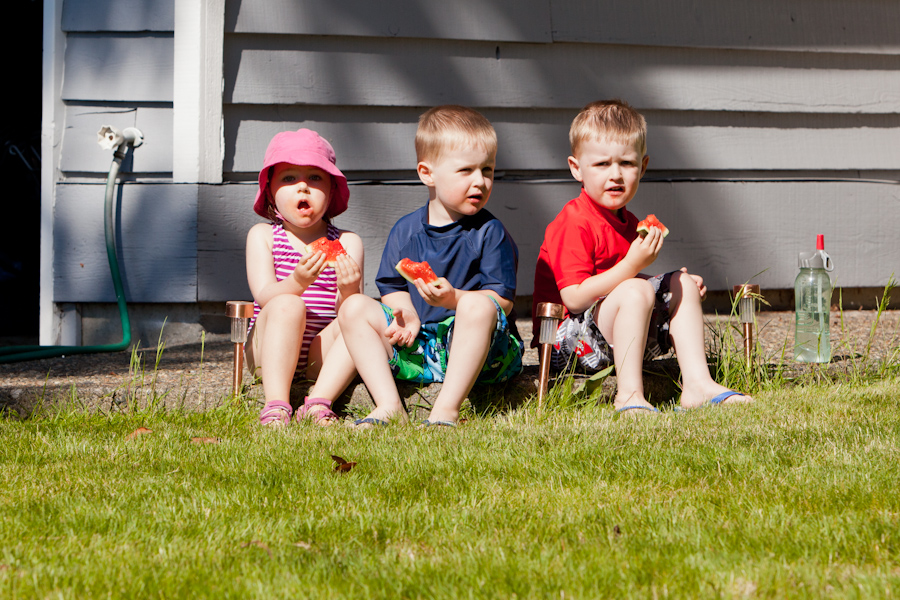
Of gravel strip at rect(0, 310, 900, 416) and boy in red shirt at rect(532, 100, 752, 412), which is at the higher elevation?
boy in red shirt at rect(532, 100, 752, 412)

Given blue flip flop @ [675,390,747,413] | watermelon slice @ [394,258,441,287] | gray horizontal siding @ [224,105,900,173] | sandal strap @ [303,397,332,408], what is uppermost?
gray horizontal siding @ [224,105,900,173]

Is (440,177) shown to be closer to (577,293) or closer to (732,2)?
(577,293)

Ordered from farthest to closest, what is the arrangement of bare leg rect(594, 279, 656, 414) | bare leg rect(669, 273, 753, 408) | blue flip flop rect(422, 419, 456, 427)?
bare leg rect(669, 273, 753, 408), bare leg rect(594, 279, 656, 414), blue flip flop rect(422, 419, 456, 427)

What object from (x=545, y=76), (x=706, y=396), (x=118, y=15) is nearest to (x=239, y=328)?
(x=706, y=396)

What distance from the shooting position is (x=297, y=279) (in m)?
3.00

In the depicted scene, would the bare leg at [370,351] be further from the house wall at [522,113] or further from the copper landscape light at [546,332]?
the house wall at [522,113]

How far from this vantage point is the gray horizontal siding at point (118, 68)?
4.32 meters

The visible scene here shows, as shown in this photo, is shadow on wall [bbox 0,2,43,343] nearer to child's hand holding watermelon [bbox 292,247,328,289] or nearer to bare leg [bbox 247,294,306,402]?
bare leg [bbox 247,294,306,402]

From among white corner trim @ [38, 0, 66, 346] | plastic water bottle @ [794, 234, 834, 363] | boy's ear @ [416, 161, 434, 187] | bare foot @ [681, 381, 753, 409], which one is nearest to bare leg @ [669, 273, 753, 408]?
bare foot @ [681, 381, 753, 409]

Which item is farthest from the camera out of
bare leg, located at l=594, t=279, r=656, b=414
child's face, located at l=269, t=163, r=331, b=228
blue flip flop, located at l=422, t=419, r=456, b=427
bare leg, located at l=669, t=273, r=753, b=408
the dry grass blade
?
child's face, located at l=269, t=163, r=331, b=228

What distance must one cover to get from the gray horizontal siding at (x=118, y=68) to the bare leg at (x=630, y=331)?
8.71 ft

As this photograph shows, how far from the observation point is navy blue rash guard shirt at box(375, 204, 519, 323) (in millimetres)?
3078

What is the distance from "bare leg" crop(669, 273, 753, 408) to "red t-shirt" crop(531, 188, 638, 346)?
0.97ft

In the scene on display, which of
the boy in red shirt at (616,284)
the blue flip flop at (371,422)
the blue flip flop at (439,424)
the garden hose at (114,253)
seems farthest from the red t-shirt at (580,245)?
the garden hose at (114,253)
